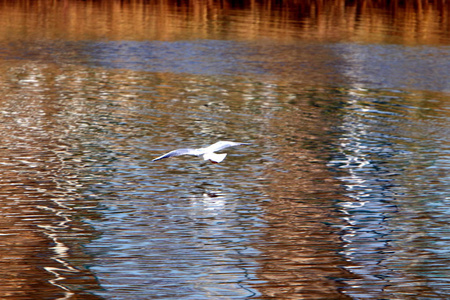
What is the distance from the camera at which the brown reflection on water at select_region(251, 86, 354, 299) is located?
20.5 ft

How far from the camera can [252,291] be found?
6.02 meters

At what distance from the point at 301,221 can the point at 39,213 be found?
238cm

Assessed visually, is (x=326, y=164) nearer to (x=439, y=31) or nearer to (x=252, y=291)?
(x=252, y=291)

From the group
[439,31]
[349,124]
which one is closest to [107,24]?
[439,31]

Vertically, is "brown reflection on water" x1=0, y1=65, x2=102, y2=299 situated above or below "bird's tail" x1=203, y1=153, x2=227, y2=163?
below

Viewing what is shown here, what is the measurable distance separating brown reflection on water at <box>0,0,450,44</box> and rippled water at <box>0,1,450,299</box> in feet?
18.1

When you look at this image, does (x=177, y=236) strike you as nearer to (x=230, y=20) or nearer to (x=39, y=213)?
(x=39, y=213)

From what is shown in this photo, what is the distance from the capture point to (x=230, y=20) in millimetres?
28250

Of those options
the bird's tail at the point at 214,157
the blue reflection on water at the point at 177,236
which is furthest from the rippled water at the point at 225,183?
the bird's tail at the point at 214,157

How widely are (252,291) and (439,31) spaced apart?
2148 centimetres

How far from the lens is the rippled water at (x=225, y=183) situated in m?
6.38

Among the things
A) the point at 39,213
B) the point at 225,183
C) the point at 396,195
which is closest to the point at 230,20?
the point at 225,183

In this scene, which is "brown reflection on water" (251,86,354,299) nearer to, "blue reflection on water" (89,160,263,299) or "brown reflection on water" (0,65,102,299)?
"blue reflection on water" (89,160,263,299)

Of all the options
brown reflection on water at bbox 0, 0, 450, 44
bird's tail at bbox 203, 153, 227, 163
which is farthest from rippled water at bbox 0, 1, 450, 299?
brown reflection on water at bbox 0, 0, 450, 44
